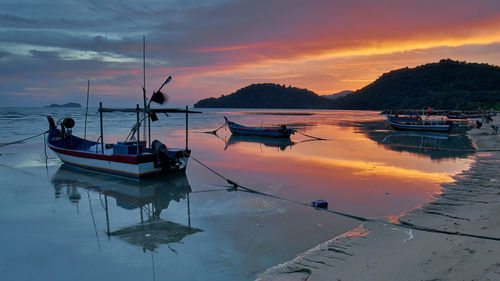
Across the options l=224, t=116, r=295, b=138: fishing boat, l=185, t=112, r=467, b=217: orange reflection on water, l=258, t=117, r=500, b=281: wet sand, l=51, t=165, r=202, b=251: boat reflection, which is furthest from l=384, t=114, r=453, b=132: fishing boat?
l=51, t=165, r=202, b=251: boat reflection

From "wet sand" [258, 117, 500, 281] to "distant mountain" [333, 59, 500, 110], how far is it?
391 ft

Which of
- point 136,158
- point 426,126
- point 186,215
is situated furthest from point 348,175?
point 426,126

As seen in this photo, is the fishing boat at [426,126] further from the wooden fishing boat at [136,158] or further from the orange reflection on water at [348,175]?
the wooden fishing boat at [136,158]

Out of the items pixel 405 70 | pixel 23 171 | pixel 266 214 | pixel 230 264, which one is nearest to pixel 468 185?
pixel 266 214

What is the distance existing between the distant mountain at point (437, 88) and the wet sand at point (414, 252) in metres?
119

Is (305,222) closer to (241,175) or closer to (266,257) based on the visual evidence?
(266,257)

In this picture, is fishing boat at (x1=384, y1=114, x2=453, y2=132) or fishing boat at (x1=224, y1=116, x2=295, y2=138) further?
fishing boat at (x1=384, y1=114, x2=453, y2=132)

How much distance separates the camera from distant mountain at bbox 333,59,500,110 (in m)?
132

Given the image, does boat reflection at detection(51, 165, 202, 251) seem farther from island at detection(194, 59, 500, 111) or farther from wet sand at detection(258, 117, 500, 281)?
island at detection(194, 59, 500, 111)

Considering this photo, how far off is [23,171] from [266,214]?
44.8ft

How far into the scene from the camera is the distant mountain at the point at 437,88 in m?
132

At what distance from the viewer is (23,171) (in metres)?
15.4

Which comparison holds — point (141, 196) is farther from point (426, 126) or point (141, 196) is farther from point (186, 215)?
point (426, 126)

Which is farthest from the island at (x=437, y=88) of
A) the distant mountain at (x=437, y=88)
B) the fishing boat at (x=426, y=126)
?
the fishing boat at (x=426, y=126)
